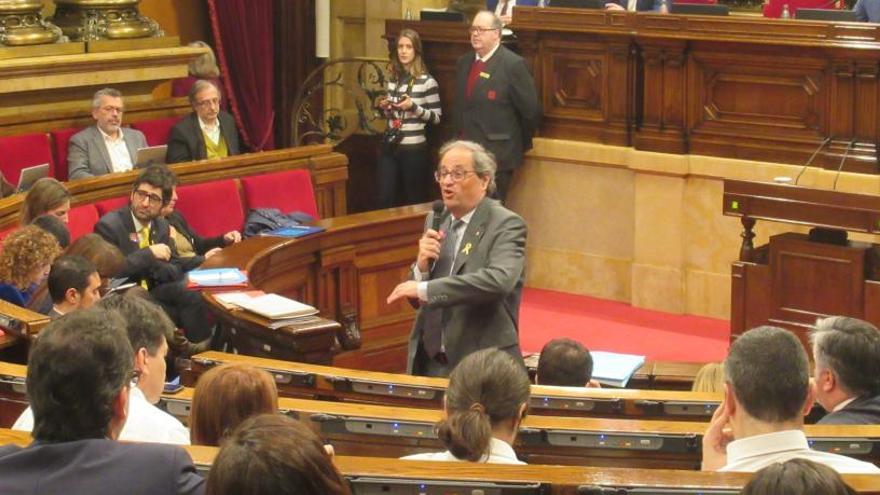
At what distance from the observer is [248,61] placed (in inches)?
440

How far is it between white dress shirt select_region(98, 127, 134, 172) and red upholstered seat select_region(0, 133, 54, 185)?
0.43m

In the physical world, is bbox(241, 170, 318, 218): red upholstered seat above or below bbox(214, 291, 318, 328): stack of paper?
above

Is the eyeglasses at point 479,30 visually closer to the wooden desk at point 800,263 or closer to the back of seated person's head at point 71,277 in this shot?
the wooden desk at point 800,263

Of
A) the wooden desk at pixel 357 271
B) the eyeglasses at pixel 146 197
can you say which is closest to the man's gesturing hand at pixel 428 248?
the wooden desk at pixel 357 271

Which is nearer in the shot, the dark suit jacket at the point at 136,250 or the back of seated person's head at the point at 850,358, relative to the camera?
the back of seated person's head at the point at 850,358

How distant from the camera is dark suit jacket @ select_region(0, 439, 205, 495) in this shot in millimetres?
2539

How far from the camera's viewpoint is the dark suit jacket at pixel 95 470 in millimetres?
2539

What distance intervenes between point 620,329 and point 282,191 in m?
2.00

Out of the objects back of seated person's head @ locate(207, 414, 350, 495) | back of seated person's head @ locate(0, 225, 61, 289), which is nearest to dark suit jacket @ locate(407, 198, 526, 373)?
back of seated person's head @ locate(0, 225, 61, 289)

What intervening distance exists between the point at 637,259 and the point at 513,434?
563 centimetres

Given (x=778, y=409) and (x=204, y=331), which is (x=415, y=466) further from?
(x=204, y=331)

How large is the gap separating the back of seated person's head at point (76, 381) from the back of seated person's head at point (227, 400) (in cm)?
52

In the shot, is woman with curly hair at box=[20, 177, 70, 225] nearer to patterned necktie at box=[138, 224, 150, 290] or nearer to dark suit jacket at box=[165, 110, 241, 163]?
patterned necktie at box=[138, 224, 150, 290]

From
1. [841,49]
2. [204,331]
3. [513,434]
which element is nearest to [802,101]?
[841,49]
